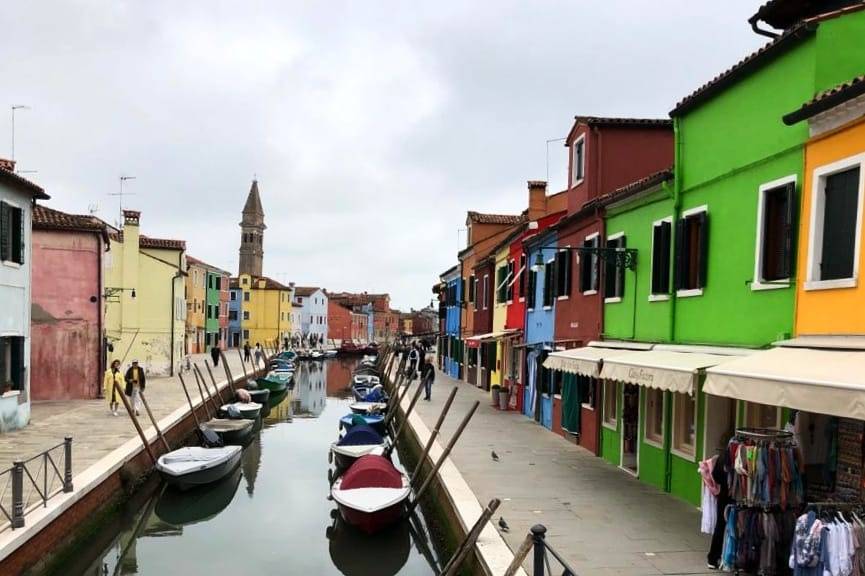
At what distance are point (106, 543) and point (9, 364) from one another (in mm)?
6650

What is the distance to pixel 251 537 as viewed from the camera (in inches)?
548

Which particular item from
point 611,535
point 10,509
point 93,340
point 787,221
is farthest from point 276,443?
point 787,221

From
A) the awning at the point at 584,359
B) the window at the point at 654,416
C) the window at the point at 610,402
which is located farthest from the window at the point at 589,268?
the window at the point at 654,416

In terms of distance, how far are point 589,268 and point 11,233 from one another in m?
14.1

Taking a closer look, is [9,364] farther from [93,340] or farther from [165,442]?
[93,340]

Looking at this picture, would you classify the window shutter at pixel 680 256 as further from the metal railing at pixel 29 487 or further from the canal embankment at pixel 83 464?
the canal embankment at pixel 83 464

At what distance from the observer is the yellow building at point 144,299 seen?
31.1 metres

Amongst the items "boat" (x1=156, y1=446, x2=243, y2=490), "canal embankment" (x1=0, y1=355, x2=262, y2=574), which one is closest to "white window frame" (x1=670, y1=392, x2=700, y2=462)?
"canal embankment" (x1=0, y1=355, x2=262, y2=574)

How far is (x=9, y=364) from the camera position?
16766mm

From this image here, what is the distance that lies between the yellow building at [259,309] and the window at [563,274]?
5867 centimetres

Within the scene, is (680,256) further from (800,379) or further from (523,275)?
(523,275)

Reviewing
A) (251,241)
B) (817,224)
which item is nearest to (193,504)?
(817,224)

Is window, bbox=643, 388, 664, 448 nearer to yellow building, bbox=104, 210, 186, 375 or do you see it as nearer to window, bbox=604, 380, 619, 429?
window, bbox=604, 380, 619, 429

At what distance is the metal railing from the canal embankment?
111 millimetres
